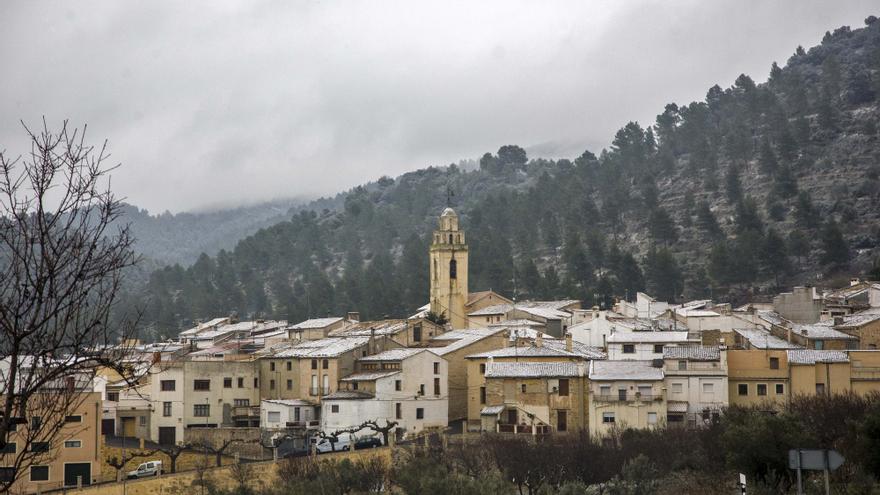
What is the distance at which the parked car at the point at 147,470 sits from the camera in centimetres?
4647

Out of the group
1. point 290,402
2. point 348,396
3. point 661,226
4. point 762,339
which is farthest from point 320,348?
point 661,226

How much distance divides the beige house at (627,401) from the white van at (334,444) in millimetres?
9745

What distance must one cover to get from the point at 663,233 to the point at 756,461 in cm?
8924

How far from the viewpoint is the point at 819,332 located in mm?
59688

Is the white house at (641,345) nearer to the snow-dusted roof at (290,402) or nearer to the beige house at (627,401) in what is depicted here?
the beige house at (627,401)

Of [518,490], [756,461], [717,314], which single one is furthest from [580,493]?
[717,314]

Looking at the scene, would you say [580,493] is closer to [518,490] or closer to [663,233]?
[518,490]

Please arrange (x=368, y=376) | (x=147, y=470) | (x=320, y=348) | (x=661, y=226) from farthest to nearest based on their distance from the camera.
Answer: (x=661, y=226), (x=320, y=348), (x=368, y=376), (x=147, y=470)

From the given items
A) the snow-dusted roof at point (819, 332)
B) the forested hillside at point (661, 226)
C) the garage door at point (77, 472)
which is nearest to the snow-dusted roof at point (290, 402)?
the garage door at point (77, 472)

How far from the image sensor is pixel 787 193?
122250mm

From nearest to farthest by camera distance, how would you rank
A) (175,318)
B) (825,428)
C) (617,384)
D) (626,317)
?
(825,428) < (617,384) < (626,317) < (175,318)

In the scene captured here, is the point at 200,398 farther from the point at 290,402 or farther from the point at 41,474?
the point at 41,474

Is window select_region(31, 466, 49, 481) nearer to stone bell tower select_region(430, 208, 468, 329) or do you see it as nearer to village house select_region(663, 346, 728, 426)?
village house select_region(663, 346, 728, 426)

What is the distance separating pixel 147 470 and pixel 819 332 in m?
30.5
